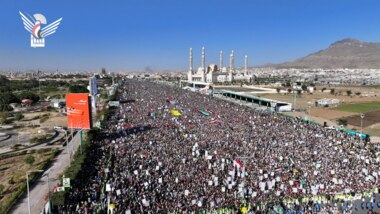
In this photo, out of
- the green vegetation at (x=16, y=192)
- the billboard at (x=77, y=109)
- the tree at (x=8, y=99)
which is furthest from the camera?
the tree at (x=8, y=99)

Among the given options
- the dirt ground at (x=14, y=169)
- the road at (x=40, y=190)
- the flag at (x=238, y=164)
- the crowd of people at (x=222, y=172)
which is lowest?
the dirt ground at (x=14, y=169)

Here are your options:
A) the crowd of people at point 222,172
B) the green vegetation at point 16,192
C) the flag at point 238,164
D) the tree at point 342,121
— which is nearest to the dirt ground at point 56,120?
the crowd of people at point 222,172

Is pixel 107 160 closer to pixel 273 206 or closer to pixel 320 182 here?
pixel 273 206

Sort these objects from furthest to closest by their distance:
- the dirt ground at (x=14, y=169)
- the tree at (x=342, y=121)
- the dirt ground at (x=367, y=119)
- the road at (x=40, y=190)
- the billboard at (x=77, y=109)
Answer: the tree at (x=342, y=121) → the dirt ground at (x=367, y=119) → the billboard at (x=77, y=109) → the dirt ground at (x=14, y=169) → the road at (x=40, y=190)

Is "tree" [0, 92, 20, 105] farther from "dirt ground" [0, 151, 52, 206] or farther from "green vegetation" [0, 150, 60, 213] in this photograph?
"green vegetation" [0, 150, 60, 213]

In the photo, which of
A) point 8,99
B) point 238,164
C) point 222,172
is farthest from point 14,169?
point 8,99

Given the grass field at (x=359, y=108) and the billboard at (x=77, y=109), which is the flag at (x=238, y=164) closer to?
the billboard at (x=77, y=109)
